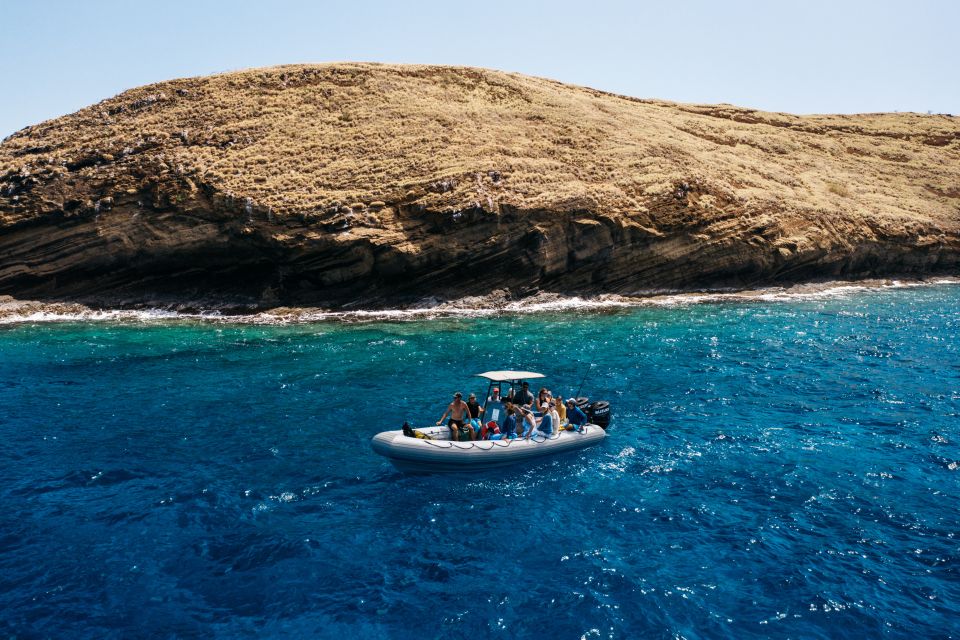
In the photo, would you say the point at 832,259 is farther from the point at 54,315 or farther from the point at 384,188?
the point at 54,315

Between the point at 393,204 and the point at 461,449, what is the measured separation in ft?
80.8

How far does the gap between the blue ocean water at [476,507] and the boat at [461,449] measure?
337 millimetres

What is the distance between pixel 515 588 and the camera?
31.0 feet

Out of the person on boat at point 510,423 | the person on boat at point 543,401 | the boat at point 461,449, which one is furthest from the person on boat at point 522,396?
the boat at point 461,449

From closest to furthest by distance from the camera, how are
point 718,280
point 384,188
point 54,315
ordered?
point 54,315, point 384,188, point 718,280

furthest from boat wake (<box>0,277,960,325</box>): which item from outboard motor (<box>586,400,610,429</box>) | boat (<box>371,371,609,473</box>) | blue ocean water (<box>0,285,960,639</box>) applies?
boat (<box>371,371,609,473</box>)

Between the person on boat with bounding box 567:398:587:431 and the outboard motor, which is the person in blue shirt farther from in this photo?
the outboard motor

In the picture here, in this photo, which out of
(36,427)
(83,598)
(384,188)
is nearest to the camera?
(83,598)

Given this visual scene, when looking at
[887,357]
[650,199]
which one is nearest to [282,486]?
[887,357]

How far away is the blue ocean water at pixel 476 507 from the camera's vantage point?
29.2ft

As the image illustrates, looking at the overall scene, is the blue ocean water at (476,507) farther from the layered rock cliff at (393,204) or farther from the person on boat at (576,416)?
the layered rock cliff at (393,204)

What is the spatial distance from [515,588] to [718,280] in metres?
34.0

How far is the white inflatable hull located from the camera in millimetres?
13109

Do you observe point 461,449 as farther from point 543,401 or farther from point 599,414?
point 599,414
